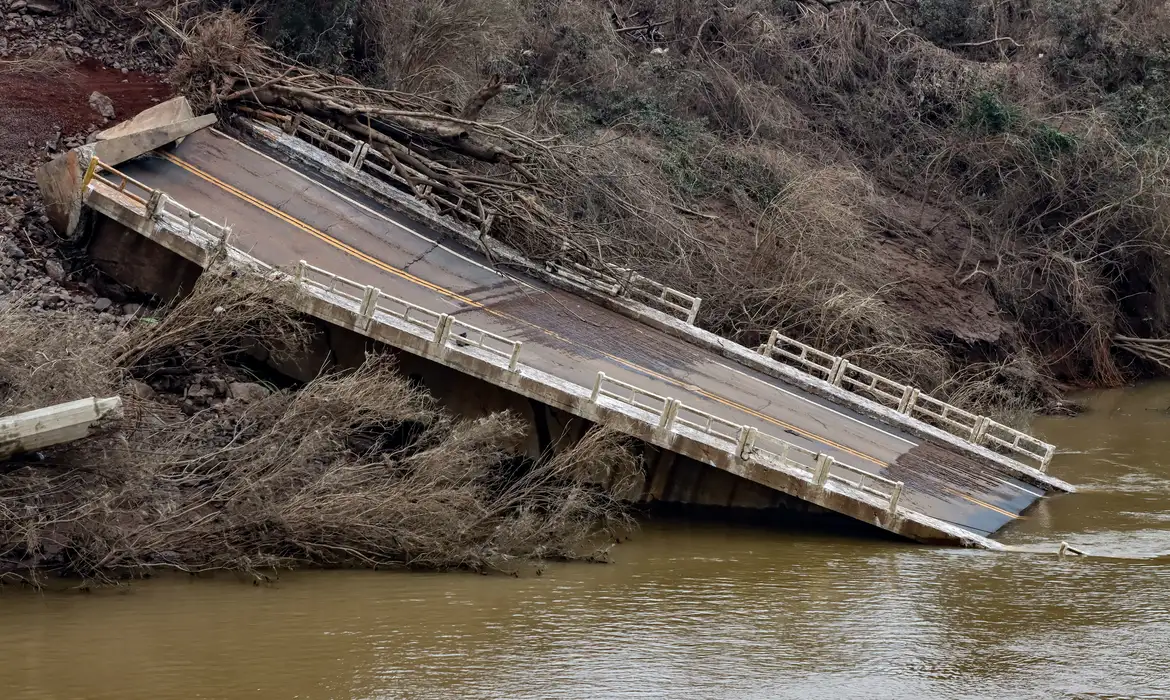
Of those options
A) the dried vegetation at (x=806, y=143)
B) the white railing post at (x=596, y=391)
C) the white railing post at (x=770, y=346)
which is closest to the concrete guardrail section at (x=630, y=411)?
the white railing post at (x=596, y=391)

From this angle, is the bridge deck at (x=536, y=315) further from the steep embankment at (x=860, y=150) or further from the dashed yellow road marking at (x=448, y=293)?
the steep embankment at (x=860, y=150)

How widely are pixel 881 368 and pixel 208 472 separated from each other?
16112 mm

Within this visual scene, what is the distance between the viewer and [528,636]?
591 inches

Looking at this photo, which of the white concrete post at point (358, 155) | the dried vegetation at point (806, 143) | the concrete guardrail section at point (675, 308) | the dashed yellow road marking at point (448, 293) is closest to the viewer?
the dashed yellow road marking at point (448, 293)

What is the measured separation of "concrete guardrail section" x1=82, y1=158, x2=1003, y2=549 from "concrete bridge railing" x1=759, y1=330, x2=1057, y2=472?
3.95 metres

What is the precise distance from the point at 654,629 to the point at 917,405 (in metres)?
13.1

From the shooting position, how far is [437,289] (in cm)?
2286

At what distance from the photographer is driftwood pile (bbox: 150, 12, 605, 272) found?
25.2 metres

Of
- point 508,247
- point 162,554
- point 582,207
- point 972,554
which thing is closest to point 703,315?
point 582,207

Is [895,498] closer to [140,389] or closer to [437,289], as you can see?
[437,289]

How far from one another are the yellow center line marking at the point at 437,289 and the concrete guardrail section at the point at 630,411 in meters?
1.29

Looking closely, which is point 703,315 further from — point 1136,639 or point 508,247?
point 1136,639

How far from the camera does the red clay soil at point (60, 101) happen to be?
25047 millimetres

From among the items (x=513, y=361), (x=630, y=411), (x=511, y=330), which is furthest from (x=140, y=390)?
(x=630, y=411)
